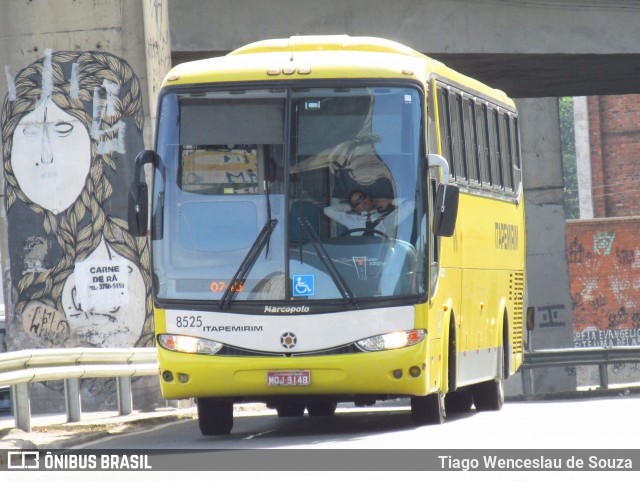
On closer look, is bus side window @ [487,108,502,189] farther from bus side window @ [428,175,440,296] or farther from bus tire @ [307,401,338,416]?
bus side window @ [428,175,440,296]

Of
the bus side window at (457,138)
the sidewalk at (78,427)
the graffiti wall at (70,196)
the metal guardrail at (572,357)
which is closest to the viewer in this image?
the sidewalk at (78,427)

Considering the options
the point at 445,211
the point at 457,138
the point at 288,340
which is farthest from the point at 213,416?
the point at 457,138

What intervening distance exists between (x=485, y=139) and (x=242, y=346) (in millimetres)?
5513

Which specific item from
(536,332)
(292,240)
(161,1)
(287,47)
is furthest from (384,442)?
(536,332)

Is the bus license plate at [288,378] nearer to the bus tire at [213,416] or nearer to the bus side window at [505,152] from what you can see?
the bus tire at [213,416]

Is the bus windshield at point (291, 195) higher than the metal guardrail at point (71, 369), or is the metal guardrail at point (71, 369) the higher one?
the bus windshield at point (291, 195)

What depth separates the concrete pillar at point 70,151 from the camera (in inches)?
813

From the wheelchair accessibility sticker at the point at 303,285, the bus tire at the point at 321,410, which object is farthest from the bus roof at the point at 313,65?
the bus tire at the point at 321,410

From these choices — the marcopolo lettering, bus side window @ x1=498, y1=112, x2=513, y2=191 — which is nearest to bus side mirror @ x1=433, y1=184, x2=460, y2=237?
the marcopolo lettering

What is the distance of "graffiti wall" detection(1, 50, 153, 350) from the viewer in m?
20.6

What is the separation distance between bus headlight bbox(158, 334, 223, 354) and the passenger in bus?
1.59m

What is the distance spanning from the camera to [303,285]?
45.8 ft

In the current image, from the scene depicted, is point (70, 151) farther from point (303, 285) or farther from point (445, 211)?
point (445, 211)

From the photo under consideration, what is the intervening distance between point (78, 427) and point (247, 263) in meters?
3.63
